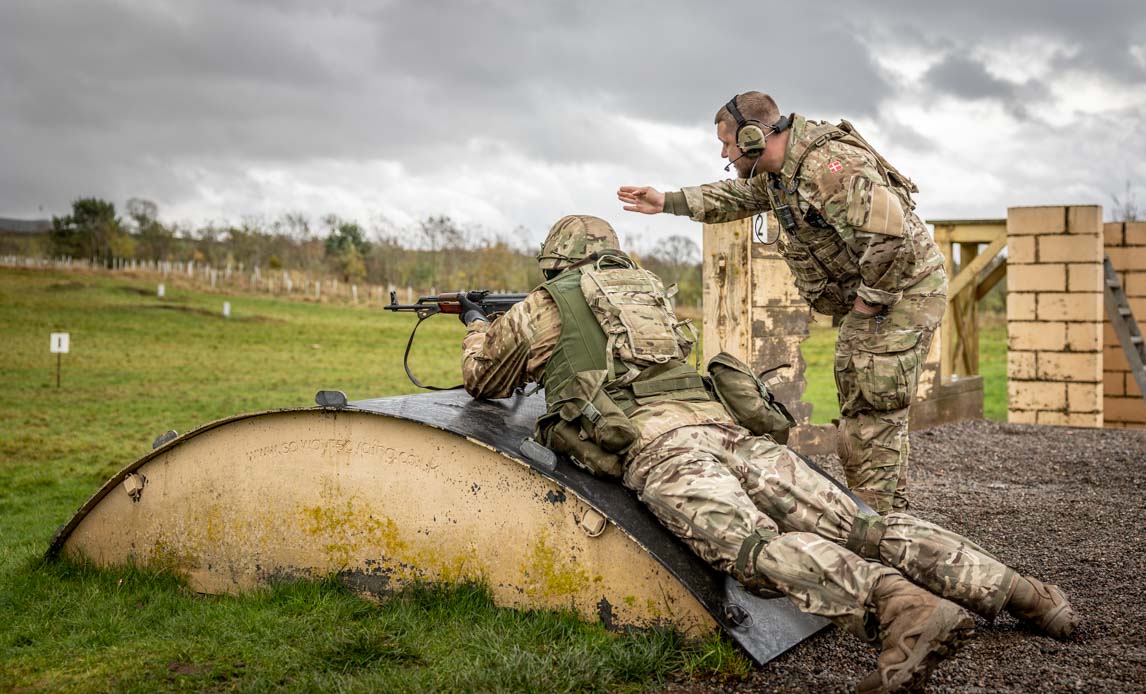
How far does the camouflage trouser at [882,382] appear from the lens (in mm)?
4805

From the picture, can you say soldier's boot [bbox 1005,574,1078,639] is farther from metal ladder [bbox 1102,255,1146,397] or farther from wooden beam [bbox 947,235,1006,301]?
metal ladder [bbox 1102,255,1146,397]

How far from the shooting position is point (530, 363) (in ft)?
14.1

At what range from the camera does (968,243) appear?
12.9 m

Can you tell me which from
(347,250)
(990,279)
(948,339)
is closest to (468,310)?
(948,339)

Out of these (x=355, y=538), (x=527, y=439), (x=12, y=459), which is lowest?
(x=12, y=459)

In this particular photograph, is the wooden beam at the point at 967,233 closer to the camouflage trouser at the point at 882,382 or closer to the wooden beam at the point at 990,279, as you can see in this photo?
the wooden beam at the point at 990,279

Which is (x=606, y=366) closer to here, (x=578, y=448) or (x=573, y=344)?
(x=573, y=344)

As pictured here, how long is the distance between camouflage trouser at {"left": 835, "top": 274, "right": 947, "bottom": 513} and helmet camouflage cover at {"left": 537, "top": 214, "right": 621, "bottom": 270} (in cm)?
135

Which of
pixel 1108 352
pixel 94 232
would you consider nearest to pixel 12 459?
pixel 1108 352

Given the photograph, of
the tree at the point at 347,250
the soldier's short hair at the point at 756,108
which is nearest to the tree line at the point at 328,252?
the tree at the point at 347,250

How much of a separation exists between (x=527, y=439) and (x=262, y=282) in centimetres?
4646

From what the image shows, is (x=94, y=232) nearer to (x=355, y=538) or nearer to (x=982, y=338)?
(x=982, y=338)

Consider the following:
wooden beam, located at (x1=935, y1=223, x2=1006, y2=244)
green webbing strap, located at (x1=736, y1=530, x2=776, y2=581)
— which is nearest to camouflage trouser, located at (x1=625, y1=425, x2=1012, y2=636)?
green webbing strap, located at (x1=736, y1=530, x2=776, y2=581)

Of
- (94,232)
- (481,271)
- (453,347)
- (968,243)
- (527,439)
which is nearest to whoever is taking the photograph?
(527,439)
